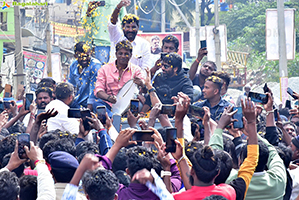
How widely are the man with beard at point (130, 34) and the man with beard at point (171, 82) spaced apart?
1.04m

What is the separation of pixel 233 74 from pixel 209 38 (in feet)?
43.8

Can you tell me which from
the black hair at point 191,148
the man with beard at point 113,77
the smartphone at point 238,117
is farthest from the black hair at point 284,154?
the man with beard at point 113,77

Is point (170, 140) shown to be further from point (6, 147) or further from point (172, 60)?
point (172, 60)

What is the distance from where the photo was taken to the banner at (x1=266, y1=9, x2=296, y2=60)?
15477 mm

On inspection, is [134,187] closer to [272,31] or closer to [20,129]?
[20,129]

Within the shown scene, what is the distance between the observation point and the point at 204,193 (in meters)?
3.62

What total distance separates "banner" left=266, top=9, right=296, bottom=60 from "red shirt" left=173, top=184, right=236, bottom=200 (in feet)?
40.4

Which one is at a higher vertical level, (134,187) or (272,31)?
(272,31)

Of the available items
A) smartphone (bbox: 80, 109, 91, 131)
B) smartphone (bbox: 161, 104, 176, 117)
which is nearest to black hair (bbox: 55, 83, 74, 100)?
smartphone (bbox: 80, 109, 91, 131)

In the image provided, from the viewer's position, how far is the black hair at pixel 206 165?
3.67 meters

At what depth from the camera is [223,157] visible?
154 inches

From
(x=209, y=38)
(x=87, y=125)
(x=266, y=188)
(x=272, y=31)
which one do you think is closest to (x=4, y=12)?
(x=209, y=38)

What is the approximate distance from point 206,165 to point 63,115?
3322mm

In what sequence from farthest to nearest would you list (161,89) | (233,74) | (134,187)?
(233,74) < (161,89) < (134,187)
